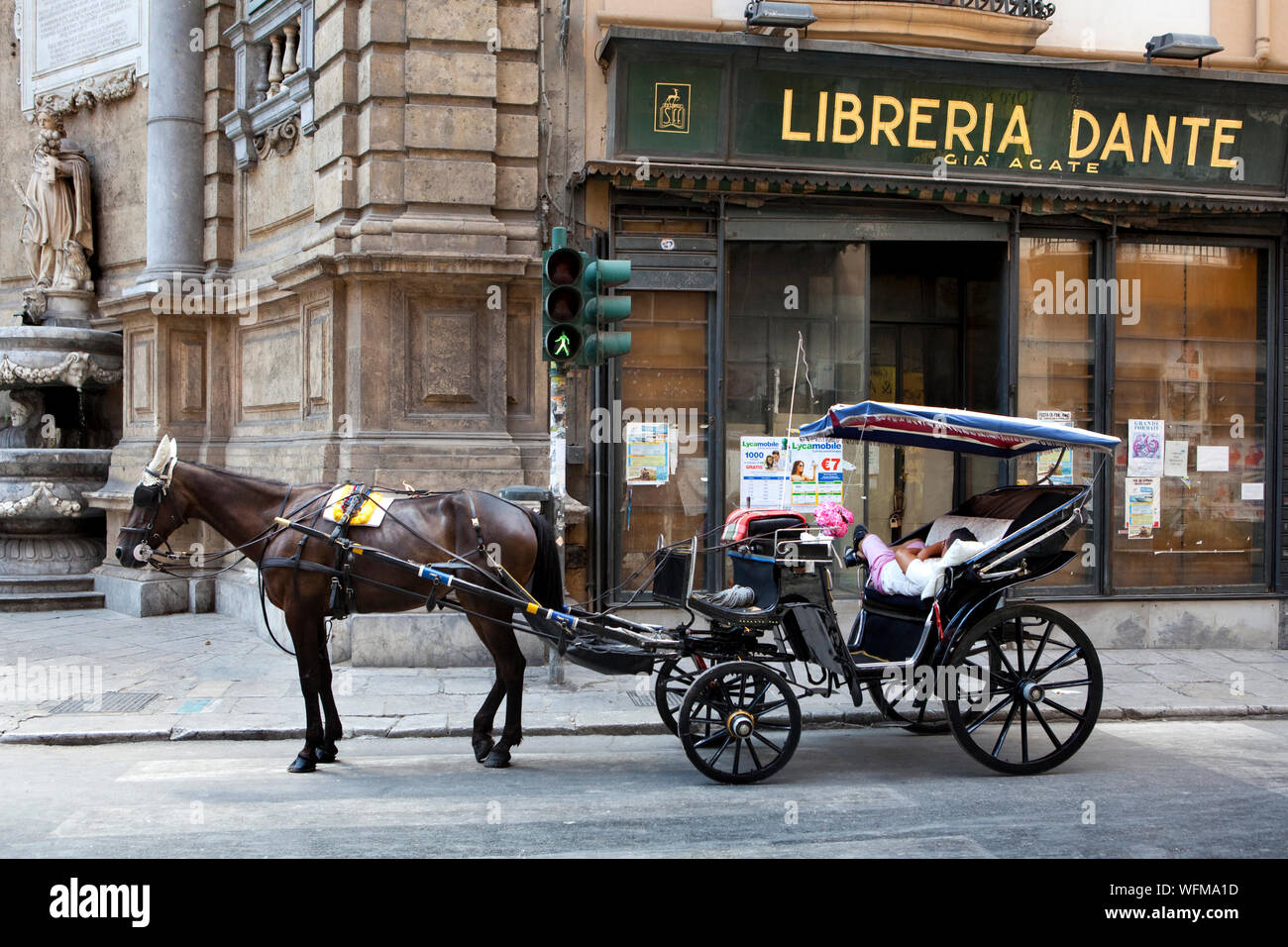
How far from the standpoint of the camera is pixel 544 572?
263 inches

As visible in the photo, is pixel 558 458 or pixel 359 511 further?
pixel 558 458

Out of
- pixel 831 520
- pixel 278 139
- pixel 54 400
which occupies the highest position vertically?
pixel 278 139

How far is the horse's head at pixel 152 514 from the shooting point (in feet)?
20.6

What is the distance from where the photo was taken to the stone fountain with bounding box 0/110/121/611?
12.0 m

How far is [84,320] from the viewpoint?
13375 mm

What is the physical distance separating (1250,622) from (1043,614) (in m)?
6.30

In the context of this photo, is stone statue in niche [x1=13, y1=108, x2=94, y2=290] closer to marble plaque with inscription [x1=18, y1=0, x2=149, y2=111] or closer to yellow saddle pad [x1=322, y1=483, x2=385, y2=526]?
marble plaque with inscription [x1=18, y1=0, x2=149, y2=111]

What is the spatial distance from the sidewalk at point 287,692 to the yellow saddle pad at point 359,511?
163 centimetres

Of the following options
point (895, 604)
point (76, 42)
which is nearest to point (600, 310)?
point (895, 604)

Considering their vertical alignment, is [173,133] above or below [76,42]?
below

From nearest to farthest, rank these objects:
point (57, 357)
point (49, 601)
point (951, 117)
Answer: point (951, 117) → point (49, 601) → point (57, 357)

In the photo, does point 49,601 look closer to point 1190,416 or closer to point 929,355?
point 929,355

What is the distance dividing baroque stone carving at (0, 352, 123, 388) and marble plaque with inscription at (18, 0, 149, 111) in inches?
140

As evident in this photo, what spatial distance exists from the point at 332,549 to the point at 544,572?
1.27m
